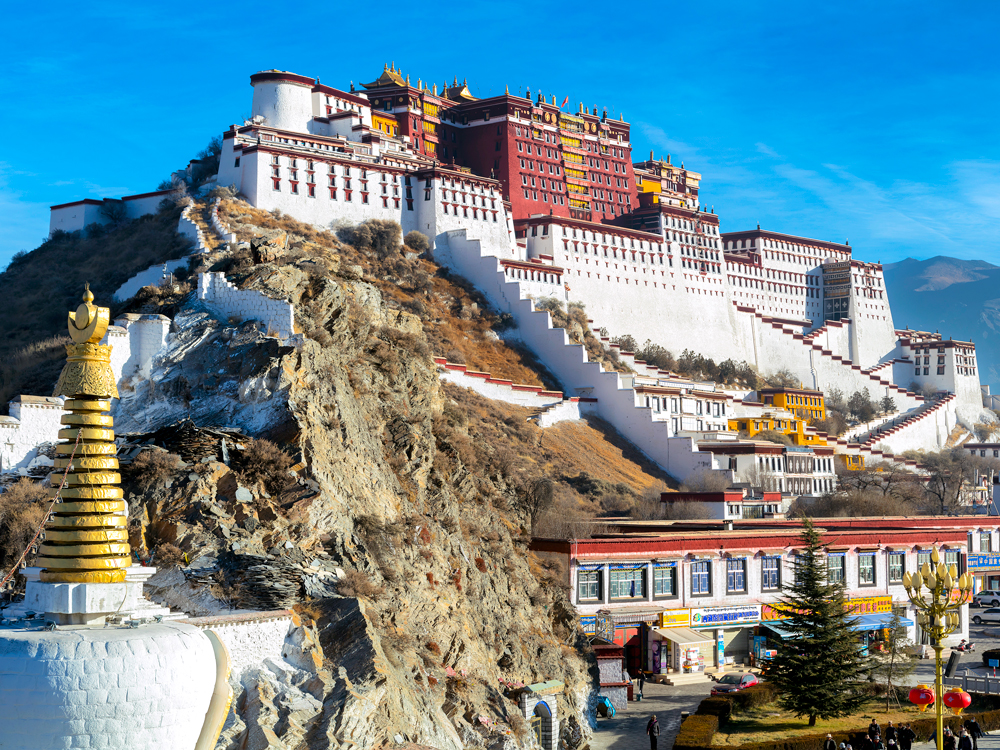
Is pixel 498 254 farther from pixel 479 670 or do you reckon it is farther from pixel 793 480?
pixel 479 670

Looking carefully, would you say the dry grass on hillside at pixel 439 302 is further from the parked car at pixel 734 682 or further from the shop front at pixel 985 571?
the parked car at pixel 734 682

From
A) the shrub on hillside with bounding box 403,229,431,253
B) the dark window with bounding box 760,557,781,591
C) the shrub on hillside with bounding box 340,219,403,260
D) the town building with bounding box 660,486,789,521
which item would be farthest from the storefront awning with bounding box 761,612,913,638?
the shrub on hillside with bounding box 403,229,431,253

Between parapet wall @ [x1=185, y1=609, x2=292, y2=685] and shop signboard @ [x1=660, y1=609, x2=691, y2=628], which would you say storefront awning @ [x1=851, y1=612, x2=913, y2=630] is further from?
parapet wall @ [x1=185, y1=609, x2=292, y2=685]

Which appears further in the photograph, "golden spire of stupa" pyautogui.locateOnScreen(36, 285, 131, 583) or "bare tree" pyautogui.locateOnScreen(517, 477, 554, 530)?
"bare tree" pyautogui.locateOnScreen(517, 477, 554, 530)

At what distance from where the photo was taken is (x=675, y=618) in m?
35.1

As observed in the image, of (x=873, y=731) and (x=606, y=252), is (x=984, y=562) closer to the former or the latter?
(x=873, y=731)

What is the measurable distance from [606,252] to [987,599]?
40216 millimetres

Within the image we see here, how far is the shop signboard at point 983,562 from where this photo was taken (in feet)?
165

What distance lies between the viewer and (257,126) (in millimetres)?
69062

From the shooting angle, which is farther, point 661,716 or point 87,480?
point 661,716

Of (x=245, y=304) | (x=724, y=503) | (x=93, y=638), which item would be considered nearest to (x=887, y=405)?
(x=724, y=503)

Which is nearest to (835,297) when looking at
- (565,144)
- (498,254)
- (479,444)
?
(565,144)

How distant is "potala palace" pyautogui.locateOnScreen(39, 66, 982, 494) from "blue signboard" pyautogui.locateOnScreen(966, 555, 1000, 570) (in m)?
15.1

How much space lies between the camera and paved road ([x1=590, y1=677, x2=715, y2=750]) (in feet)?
86.6
